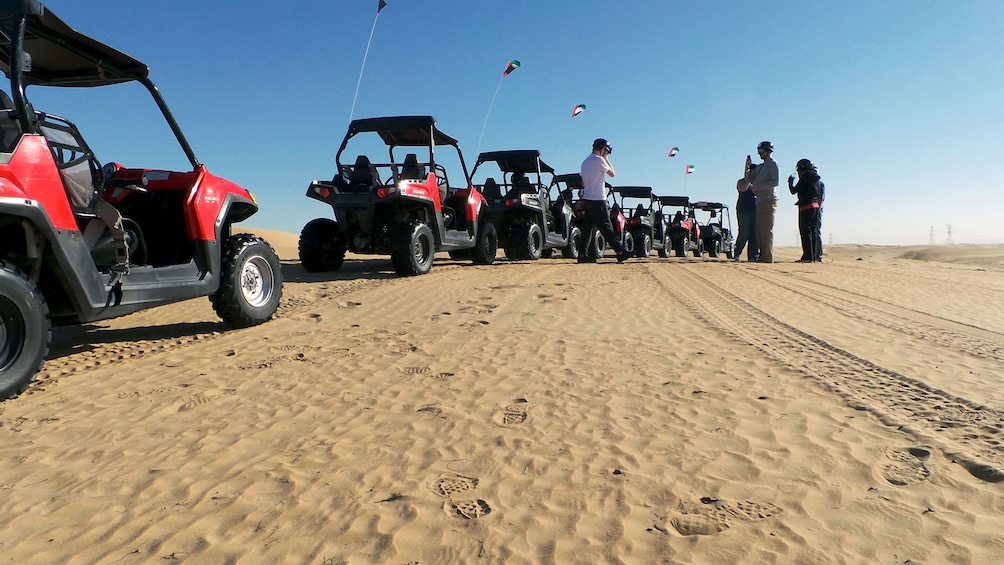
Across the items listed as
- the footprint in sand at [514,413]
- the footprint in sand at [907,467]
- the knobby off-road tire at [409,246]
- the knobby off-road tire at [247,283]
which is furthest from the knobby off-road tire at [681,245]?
the footprint in sand at [907,467]

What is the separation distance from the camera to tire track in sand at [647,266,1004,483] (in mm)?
2376

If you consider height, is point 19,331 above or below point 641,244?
below

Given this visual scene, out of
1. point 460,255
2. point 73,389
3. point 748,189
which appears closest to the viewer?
point 73,389

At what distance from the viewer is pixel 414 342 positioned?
4.55 m

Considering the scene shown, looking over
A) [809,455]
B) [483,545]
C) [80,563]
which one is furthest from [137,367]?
[809,455]

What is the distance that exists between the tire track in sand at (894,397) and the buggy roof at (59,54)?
467 centimetres

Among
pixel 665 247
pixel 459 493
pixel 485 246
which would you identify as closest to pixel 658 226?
pixel 665 247

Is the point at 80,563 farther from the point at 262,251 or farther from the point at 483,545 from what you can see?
the point at 262,251

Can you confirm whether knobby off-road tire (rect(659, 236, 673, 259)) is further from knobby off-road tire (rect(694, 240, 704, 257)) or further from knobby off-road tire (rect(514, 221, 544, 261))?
knobby off-road tire (rect(514, 221, 544, 261))

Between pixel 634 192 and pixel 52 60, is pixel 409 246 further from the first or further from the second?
pixel 634 192

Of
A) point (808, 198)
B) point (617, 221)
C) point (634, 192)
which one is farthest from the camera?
point (634, 192)

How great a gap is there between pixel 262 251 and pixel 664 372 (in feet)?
11.7

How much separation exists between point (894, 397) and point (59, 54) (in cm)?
545

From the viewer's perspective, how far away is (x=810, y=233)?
1191 cm
